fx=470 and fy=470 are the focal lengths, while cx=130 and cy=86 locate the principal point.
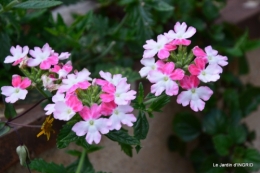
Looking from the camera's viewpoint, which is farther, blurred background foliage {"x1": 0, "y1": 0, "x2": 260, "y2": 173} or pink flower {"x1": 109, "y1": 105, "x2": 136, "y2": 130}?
blurred background foliage {"x1": 0, "y1": 0, "x2": 260, "y2": 173}

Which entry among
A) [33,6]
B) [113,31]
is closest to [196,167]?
[113,31]

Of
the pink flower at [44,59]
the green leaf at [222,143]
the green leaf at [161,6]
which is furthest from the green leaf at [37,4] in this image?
the green leaf at [222,143]

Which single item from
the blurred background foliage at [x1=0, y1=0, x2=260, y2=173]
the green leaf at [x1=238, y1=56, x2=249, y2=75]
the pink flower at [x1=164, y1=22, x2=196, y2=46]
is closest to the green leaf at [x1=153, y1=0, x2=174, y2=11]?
the blurred background foliage at [x1=0, y1=0, x2=260, y2=173]

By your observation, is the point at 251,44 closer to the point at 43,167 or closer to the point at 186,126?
the point at 186,126

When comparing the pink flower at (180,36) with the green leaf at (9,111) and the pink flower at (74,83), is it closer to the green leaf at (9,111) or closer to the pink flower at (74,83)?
the pink flower at (74,83)

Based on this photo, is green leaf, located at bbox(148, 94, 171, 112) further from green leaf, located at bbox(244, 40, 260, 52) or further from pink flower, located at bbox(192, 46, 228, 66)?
green leaf, located at bbox(244, 40, 260, 52)
